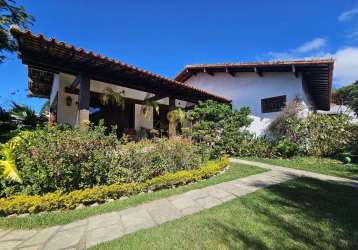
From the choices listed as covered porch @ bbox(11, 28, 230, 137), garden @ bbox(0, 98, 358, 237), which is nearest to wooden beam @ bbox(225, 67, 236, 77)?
covered porch @ bbox(11, 28, 230, 137)

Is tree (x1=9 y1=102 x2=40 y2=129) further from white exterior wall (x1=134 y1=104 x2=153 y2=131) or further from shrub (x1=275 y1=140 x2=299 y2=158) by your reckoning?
shrub (x1=275 y1=140 x2=299 y2=158)

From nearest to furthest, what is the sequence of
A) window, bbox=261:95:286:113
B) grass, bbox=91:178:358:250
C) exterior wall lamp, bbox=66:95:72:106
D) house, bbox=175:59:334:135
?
grass, bbox=91:178:358:250 → exterior wall lamp, bbox=66:95:72:106 → house, bbox=175:59:334:135 → window, bbox=261:95:286:113

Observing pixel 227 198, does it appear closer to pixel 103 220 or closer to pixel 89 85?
Answer: pixel 103 220

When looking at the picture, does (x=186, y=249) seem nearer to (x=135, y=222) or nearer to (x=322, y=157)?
(x=135, y=222)

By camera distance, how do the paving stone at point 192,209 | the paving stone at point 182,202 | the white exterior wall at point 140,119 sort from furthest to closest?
the white exterior wall at point 140,119, the paving stone at point 182,202, the paving stone at point 192,209

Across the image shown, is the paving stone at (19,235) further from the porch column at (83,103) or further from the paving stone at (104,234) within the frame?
the porch column at (83,103)

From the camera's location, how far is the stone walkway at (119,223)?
10.5 ft

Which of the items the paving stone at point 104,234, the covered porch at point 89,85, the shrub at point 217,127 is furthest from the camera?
the shrub at point 217,127

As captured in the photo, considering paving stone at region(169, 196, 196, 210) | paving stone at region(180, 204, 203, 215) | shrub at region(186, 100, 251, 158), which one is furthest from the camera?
shrub at region(186, 100, 251, 158)

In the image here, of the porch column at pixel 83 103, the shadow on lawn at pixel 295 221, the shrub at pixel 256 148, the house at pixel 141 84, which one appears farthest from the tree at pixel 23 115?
the shrub at pixel 256 148

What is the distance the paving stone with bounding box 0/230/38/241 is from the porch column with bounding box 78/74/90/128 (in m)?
3.41

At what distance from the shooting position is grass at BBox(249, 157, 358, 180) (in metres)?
7.45

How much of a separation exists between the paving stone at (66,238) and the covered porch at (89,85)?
142 inches

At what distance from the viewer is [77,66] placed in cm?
696
